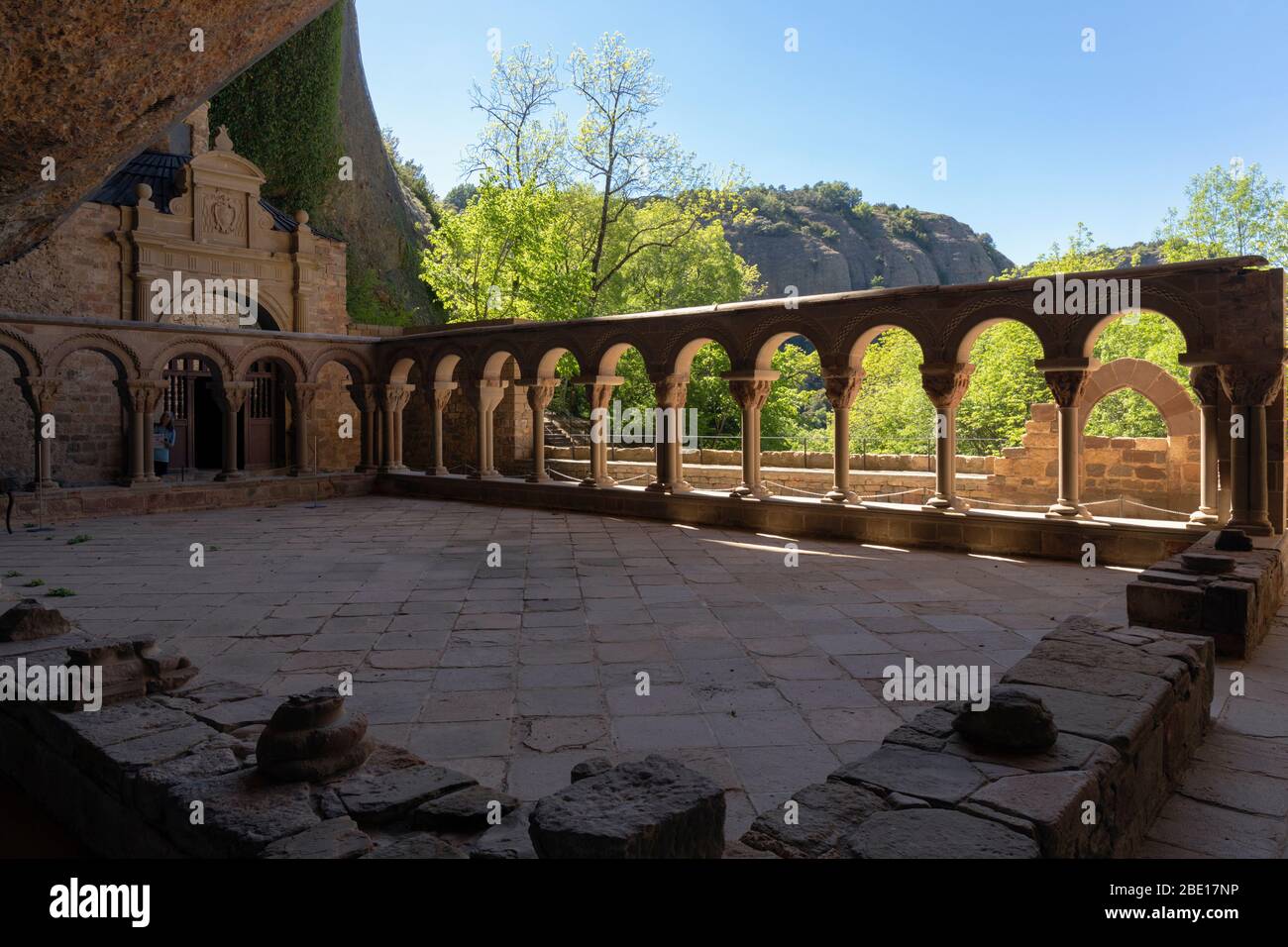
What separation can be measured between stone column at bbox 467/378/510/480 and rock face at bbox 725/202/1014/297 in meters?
50.7

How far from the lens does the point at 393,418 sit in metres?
14.7

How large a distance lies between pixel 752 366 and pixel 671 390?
1.28m

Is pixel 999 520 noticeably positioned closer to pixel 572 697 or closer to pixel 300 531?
pixel 572 697

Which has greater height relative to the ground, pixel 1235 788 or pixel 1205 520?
pixel 1205 520

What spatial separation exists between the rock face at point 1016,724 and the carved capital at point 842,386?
22.7ft

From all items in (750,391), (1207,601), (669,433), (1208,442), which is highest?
(750,391)

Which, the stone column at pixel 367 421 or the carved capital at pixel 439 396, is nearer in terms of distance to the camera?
the carved capital at pixel 439 396

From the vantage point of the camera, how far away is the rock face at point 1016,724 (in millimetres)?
2389

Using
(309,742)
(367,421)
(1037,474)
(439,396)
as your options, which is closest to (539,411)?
(439,396)

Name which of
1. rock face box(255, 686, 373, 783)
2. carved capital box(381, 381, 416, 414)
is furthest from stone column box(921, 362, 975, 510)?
carved capital box(381, 381, 416, 414)

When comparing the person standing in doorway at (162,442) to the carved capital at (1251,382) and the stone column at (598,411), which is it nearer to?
the stone column at (598,411)

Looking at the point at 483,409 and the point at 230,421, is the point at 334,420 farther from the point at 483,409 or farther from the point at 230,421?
the point at 483,409

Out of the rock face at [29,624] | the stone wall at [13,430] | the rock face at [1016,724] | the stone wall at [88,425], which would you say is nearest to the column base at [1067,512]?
the rock face at [1016,724]
